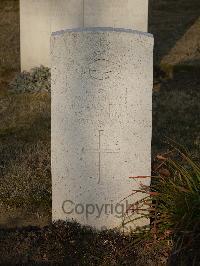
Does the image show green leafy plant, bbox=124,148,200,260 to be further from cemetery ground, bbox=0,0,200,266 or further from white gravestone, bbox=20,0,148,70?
white gravestone, bbox=20,0,148,70

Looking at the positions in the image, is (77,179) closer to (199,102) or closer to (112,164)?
(112,164)

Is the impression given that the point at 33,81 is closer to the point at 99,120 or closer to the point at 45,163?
the point at 45,163

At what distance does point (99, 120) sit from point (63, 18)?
6.33 m

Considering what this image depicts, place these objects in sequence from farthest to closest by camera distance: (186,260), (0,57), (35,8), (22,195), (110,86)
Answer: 1. (0,57)
2. (35,8)
3. (22,195)
4. (110,86)
5. (186,260)

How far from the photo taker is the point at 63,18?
35.9 feet

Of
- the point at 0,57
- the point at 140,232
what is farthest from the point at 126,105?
the point at 0,57

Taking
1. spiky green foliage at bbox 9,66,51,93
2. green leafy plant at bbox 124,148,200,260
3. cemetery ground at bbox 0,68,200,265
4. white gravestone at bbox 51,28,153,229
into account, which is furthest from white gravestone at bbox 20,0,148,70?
white gravestone at bbox 51,28,153,229

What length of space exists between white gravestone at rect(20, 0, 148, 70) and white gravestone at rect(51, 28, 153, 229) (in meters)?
5.93

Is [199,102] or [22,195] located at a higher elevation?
[199,102]

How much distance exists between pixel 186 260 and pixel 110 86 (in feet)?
4.75

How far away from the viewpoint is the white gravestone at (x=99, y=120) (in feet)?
15.7

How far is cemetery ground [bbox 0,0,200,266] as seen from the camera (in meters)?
4.72

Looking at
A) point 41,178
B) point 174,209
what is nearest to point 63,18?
point 41,178

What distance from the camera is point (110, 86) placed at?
4.87 m
